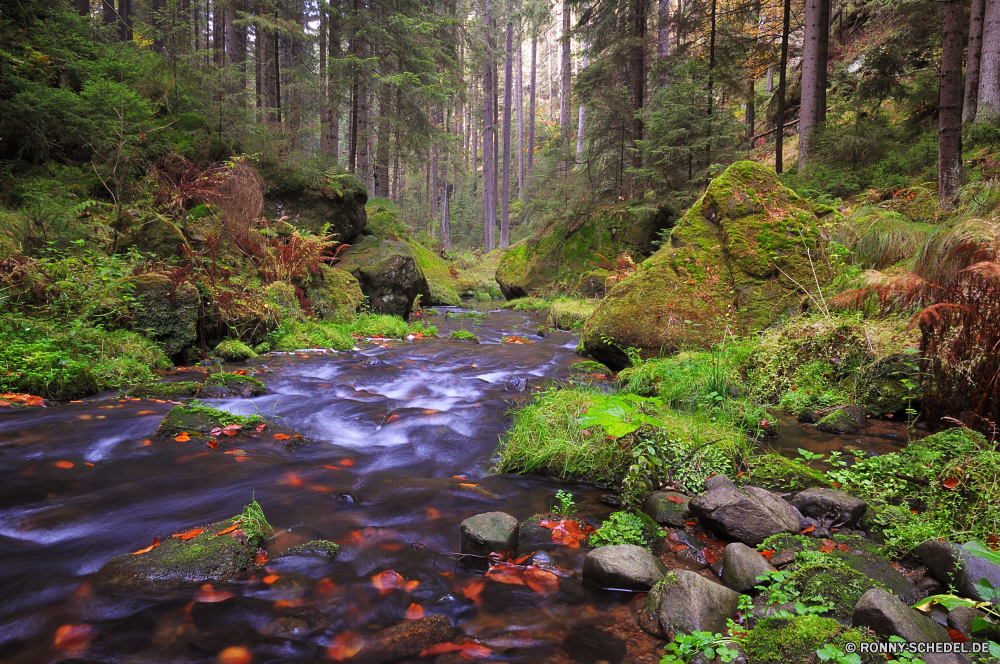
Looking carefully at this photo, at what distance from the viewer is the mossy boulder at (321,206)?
12.2 metres

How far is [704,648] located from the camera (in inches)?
85.2

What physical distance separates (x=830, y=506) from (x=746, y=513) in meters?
0.57

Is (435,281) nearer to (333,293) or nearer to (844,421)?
(333,293)

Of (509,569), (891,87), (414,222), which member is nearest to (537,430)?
(509,569)

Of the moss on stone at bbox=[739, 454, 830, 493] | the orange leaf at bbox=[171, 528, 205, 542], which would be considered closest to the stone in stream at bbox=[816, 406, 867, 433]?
the moss on stone at bbox=[739, 454, 830, 493]

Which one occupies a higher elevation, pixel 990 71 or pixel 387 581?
pixel 990 71

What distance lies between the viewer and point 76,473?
3883 mm

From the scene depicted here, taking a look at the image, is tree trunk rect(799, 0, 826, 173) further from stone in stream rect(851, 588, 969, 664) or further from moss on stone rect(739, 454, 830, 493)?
stone in stream rect(851, 588, 969, 664)

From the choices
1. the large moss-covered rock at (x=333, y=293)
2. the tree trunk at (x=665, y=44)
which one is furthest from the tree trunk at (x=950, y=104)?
the large moss-covered rock at (x=333, y=293)

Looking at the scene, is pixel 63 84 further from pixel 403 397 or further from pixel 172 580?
pixel 172 580

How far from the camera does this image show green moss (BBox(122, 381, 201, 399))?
5641 millimetres

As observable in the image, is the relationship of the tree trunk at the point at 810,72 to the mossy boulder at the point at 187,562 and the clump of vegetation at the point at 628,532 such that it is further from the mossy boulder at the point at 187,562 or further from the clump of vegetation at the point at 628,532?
the mossy boulder at the point at 187,562

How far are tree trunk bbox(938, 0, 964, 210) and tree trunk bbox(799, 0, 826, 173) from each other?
4.22m

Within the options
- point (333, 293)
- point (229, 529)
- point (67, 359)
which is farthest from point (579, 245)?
point (229, 529)
